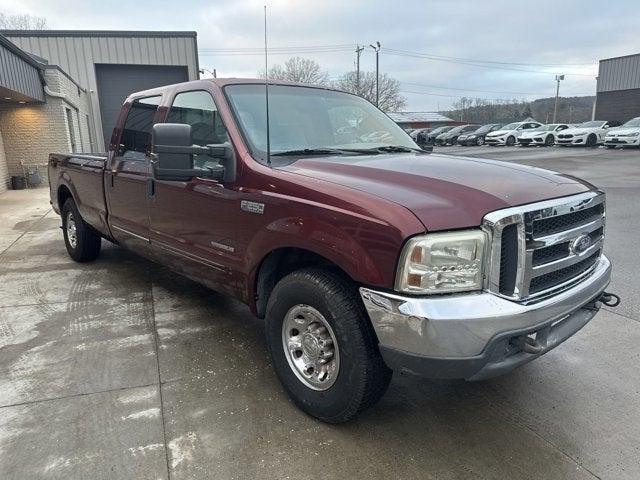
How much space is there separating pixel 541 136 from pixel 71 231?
3015 cm

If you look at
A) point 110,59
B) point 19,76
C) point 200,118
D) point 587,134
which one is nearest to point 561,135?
point 587,134

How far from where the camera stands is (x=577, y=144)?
28344mm

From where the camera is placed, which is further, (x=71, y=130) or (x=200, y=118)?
(x=71, y=130)

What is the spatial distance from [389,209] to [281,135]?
4.47 ft

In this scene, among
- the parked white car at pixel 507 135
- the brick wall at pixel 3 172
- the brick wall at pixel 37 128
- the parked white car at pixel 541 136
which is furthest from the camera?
the parked white car at pixel 507 135

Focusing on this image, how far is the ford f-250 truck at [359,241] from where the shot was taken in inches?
86.4

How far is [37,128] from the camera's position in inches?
603

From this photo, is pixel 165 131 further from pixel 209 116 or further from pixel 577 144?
pixel 577 144

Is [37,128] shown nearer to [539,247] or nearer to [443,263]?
[443,263]

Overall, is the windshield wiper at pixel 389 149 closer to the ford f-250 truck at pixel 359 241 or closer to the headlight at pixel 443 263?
the ford f-250 truck at pixel 359 241

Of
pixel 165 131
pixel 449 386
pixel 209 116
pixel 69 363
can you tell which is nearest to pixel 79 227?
pixel 69 363

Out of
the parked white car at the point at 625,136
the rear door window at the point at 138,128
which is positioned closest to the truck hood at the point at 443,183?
the rear door window at the point at 138,128

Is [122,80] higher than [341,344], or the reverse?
[122,80]

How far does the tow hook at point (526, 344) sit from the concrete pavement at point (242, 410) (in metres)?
0.63
